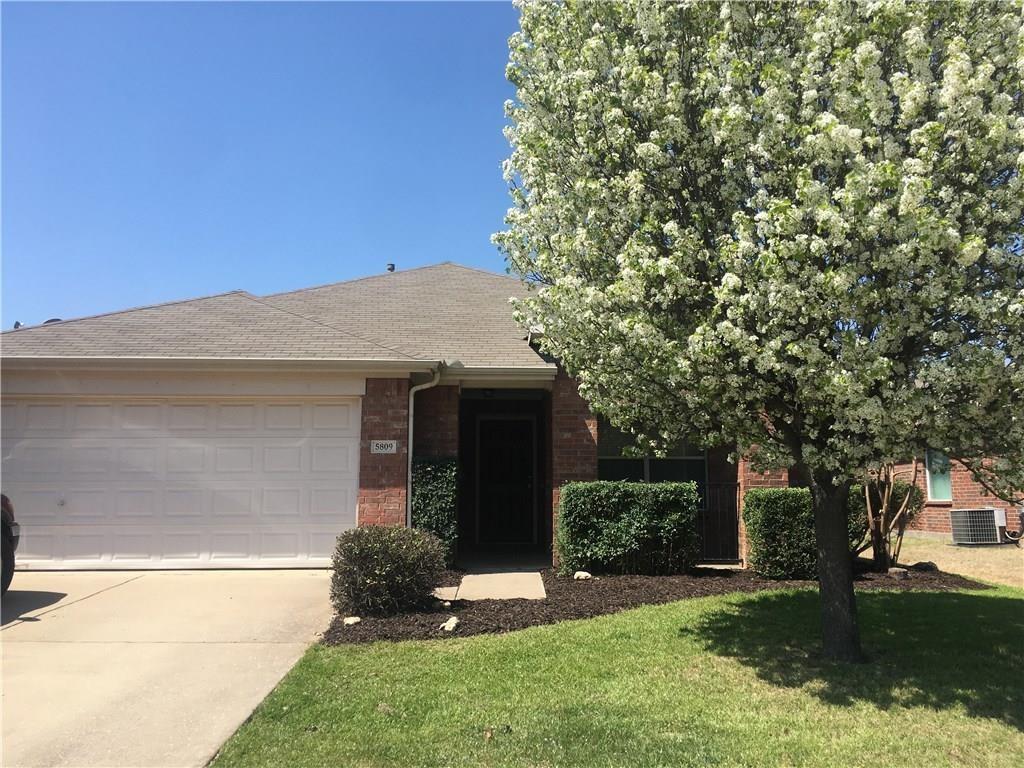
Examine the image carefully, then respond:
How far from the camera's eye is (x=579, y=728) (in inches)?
175

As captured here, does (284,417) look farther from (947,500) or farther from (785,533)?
(947,500)

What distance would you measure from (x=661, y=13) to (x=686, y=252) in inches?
70.8

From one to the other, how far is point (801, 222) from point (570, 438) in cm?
616

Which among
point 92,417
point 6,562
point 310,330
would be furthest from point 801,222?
point 92,417

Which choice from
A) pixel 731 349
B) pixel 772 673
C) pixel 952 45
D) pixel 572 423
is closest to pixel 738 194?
pixel 731 349

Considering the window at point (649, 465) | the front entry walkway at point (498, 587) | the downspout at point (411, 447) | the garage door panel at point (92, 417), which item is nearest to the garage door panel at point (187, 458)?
the garage door panel at point (92, 417)

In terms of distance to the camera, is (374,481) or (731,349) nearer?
(731,349)

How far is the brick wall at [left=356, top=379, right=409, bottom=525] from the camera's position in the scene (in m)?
9.66

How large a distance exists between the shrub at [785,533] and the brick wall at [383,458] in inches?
187

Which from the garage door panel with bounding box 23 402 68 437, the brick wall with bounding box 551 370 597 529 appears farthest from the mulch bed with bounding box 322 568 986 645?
the garage door panel with bounding box 23 402 68 437

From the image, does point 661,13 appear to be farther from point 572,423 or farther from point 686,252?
point 572,423

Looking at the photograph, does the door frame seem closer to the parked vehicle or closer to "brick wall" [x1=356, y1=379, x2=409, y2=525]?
"brick wall" [x1=356, y1=379, x2=409, y2=525]

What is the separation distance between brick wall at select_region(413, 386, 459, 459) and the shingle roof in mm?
602

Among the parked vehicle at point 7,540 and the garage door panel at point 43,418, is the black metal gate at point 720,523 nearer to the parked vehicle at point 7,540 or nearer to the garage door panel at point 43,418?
the parked vehicle at point 7,540
